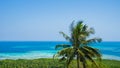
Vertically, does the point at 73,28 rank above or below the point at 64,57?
above

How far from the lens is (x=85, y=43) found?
83.0 ft

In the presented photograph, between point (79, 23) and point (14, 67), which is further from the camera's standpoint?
point (14, 67)

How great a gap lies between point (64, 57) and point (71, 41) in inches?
62.5

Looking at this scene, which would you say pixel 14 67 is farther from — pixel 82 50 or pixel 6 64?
pixel 82 50

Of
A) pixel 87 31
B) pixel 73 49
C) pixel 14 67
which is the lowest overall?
pixel 14 67

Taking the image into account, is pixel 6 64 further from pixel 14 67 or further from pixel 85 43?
pixel 85 43

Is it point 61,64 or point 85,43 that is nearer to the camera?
point 85,43

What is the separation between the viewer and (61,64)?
6141 cm

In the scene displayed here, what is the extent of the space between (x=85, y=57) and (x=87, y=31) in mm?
2357

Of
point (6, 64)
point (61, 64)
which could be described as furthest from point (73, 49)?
point (6, 64)

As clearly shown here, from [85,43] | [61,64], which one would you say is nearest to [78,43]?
[85,43]

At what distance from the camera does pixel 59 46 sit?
85.0 ft

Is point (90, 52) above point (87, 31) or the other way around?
the other way around

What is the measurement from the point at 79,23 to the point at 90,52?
2.76 metres
